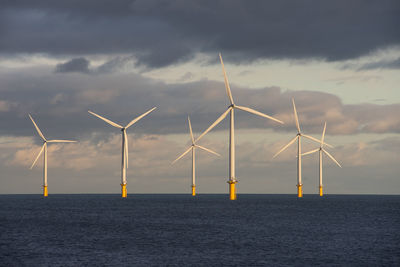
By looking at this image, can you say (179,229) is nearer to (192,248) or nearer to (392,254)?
(192,248)

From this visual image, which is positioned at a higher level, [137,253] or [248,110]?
[248,110]

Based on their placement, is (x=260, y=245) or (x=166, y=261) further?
(x=260, y=245)

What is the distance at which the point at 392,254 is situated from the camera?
67.9 m

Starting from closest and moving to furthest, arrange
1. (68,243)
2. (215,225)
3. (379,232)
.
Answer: (68,243) < (379,232) < (215,225)

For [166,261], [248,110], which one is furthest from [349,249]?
[248,110]

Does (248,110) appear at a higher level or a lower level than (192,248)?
higher

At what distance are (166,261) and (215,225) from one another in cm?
4855

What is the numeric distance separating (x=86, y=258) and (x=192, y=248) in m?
15.0

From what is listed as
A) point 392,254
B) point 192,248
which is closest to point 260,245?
point 192,248

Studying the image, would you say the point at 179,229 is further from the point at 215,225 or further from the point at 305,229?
the point at 305,229

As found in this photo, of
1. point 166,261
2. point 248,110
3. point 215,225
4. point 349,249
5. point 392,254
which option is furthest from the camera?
point 248,110

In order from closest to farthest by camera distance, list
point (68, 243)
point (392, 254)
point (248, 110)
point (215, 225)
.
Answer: point (392, 254)
point (68, 243)
point (215, 225)
point (248, 110)

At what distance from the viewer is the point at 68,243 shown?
8088cm

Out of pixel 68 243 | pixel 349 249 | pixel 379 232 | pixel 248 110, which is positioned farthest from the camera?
pixel 248 110
